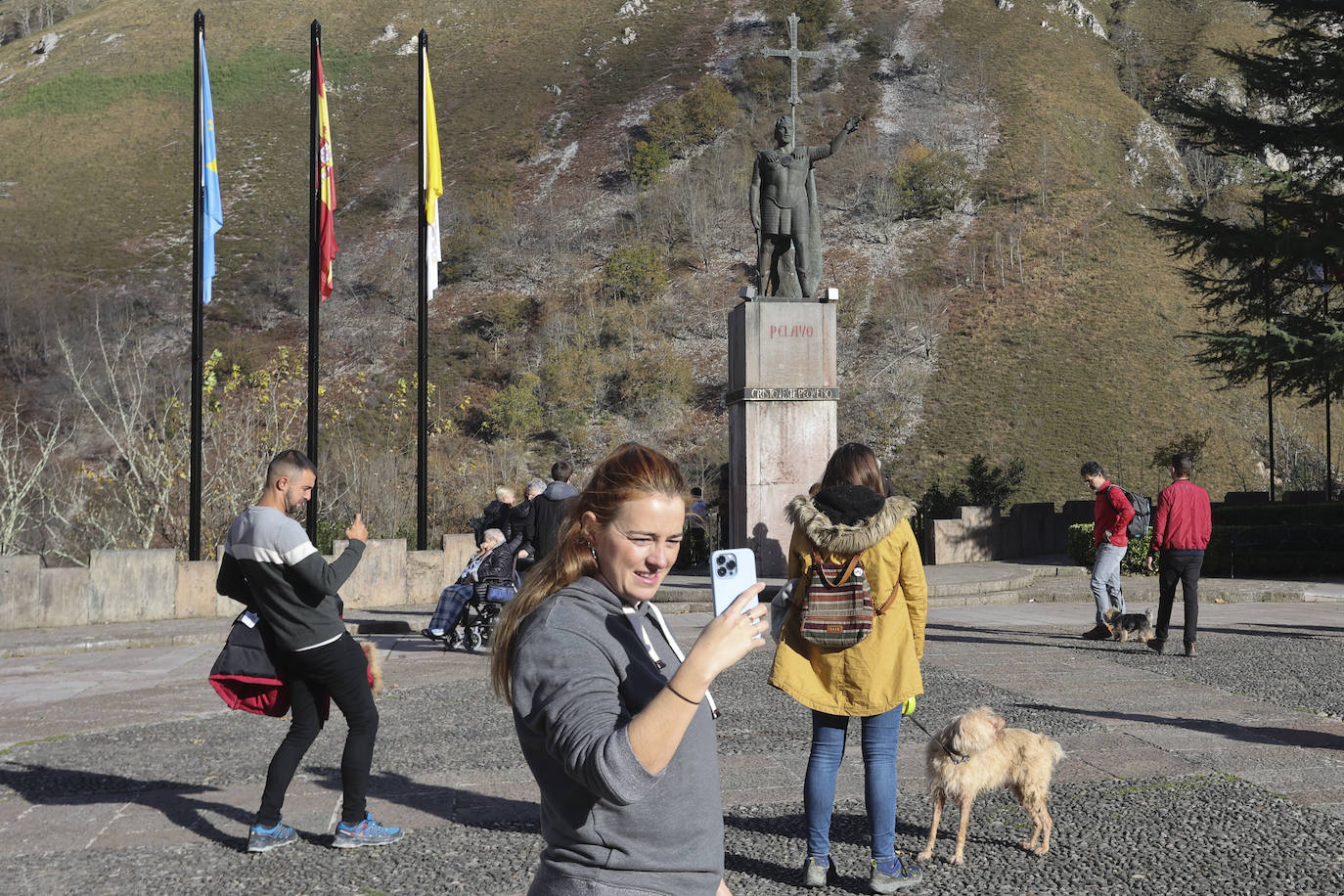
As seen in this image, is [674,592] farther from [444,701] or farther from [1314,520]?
[1314,520]

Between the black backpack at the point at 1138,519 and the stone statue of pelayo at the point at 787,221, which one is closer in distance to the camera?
the black backpack at the point at 1138,519

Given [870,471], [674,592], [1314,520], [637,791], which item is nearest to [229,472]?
[674,592]

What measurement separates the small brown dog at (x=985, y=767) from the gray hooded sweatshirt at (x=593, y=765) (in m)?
2.63

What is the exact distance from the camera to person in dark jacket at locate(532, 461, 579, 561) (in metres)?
9.24

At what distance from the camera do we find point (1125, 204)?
62969 millimetres

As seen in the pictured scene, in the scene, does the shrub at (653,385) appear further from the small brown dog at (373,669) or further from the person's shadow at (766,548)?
the small brown dog at (373,669)

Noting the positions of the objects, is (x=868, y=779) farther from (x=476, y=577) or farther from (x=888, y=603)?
(x=476, y=577)

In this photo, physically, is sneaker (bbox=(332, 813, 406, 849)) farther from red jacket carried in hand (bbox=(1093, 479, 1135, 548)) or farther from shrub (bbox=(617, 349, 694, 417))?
shrub (bbox=(617, 349, 694, 417))

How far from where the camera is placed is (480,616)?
34.5ft

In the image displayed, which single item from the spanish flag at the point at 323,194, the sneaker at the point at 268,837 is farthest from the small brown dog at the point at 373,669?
the spanish flag at the point at 323,194

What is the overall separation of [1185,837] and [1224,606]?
10.00 meters

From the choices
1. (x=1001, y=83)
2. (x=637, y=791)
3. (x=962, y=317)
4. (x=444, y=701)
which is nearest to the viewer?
(x=637, y=791)

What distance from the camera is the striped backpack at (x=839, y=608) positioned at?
4.27 m

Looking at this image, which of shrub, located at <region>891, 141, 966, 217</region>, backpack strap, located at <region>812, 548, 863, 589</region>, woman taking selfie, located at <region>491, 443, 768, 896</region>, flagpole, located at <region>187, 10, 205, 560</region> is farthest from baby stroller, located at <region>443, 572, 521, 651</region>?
shrub, located at <region>891, 141, 966, 217</region>
